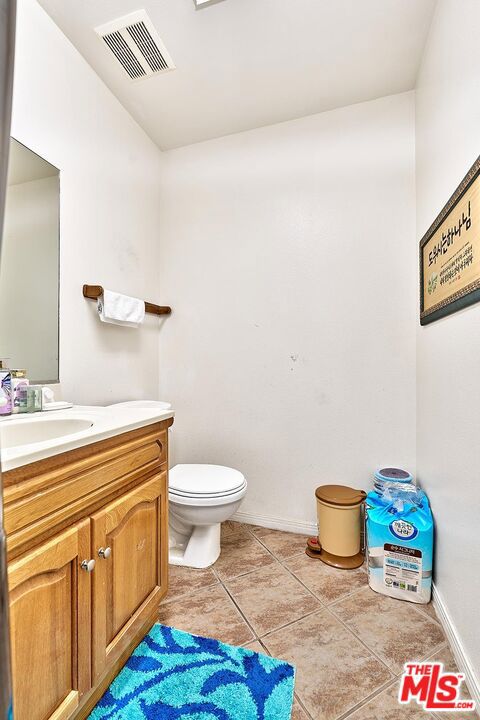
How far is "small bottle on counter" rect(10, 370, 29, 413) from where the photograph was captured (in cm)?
130

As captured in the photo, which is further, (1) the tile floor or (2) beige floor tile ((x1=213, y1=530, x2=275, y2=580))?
(2) beige floor tile ((x1=213, y1=530, x2=275, y2=580))

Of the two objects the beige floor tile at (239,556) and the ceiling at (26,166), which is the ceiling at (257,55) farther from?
the beige floor tile at (239,556)

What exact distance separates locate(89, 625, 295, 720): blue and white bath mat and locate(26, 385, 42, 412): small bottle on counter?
0.93 metres

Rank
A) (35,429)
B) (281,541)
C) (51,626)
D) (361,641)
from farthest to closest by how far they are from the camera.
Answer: (281,541) < (361,641) < (35,429) < (51,626)

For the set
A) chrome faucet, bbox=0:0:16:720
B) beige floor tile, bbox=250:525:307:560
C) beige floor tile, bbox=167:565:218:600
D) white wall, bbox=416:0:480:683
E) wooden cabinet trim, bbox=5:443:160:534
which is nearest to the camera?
chrome faucet, bbox=0:0:16:720

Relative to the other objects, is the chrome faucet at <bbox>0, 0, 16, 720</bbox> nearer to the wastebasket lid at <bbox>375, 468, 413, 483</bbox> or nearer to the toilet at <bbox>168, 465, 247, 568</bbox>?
the toilet at <bbox>168, 465, 247, 568</bbox>

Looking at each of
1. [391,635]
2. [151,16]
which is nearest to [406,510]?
[391,635]

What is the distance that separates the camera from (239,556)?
186 cm

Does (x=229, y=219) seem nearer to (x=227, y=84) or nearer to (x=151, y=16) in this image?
(x=227, y=84)

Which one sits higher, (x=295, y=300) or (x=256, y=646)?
(x=295, y=300)

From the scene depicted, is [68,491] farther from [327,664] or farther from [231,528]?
[231,528]

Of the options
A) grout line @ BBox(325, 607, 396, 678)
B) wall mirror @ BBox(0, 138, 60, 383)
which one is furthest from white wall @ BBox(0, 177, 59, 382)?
grout line @ BBox(325, 607, 396, 678)

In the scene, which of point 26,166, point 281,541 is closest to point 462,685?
point 281,541

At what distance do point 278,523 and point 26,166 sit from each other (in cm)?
221
